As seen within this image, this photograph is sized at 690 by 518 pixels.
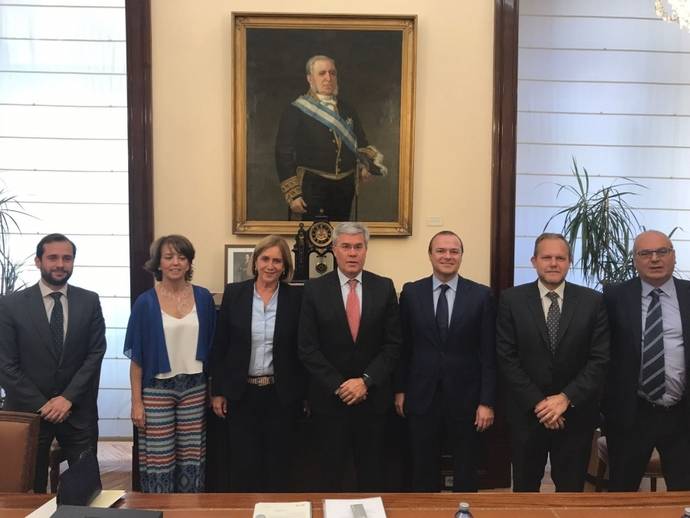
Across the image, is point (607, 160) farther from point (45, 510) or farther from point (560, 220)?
point (45, 510)

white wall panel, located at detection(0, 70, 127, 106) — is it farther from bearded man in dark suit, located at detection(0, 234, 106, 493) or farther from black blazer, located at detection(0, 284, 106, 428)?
black blazer, located at detection(0, 284, 106, 428)

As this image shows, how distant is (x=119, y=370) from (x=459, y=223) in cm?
266

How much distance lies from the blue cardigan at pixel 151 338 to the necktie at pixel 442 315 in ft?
3.75

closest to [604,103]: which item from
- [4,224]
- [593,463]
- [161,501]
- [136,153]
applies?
[593,463]

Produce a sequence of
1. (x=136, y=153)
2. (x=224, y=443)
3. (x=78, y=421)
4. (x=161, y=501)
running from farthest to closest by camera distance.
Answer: (x=136, y=153) → (x=224, y=443) → (x=78, y=421) → (x=161, y=501)

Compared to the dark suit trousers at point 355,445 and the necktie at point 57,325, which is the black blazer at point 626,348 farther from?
the necktie at point 57,325

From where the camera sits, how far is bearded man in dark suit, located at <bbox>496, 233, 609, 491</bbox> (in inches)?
98.0

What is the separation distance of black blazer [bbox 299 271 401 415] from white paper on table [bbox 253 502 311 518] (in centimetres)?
103

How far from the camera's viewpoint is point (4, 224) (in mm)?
3775

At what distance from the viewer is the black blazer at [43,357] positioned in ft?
8.42

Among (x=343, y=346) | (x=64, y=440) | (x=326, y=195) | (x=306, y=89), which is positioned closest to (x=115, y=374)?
(x=64, y=440)

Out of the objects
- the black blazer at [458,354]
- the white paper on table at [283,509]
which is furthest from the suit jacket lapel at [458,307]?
the white paper on table at [283,509]

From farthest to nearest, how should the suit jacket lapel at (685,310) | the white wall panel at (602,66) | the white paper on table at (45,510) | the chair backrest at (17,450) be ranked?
the white wall panel at (602,66)
the suit jacket lapel at (685,310)
the chair backrest at (17,450)
the white paper on table at (45,510)

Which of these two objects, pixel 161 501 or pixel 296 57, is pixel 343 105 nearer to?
pixel 296 57
